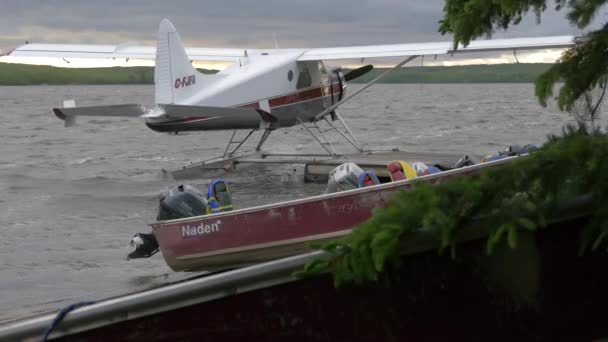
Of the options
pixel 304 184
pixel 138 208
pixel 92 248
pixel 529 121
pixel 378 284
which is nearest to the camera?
pixel 378 284

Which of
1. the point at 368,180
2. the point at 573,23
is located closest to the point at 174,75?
the point at 368,180

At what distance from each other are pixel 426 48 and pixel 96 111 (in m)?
7.60

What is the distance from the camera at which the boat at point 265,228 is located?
8273 mm

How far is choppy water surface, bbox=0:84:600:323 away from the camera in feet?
34.1

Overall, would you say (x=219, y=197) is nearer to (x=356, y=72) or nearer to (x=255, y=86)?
(x=255, y=86)

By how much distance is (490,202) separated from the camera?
3600 mm

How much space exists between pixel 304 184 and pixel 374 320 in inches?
539

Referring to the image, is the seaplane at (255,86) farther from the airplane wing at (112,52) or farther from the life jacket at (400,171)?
the life jacket at (400,171)

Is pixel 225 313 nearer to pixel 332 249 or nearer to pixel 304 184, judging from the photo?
pixel 332 249

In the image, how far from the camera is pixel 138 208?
16.5 m

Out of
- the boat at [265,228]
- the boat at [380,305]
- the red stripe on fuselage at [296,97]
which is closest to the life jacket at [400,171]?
the boat at [265,228]

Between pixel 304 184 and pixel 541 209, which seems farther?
pixel 304 184

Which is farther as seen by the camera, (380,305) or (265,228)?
(265,228)

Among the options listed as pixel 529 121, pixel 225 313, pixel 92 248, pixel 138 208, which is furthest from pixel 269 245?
pixel 529 121
